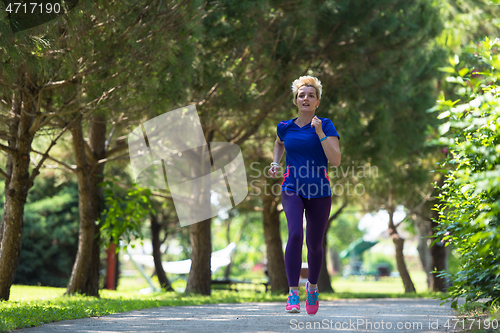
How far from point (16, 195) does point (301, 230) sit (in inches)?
156

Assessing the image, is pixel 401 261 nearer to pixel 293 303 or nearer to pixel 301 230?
pixel 293 303

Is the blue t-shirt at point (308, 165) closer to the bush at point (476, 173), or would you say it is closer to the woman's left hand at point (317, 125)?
the woman's left hand at point (317, 125)

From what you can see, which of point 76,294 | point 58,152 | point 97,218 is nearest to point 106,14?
point 97,218

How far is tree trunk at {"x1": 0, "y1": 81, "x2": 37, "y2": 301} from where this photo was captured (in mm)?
5512

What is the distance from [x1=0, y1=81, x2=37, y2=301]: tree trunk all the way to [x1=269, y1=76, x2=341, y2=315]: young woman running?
357 cm

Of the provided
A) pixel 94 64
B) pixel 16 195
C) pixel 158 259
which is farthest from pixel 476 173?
pixel 158 259

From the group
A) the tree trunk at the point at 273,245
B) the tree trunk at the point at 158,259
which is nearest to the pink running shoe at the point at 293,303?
the tree trunk at the point at 273,245

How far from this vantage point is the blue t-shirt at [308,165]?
3.37 metres

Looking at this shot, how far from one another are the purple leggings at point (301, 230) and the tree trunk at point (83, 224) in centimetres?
485

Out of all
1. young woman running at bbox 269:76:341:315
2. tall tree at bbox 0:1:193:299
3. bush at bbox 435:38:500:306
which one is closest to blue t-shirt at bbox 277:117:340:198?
young woman running at bbox 269:76:341:315

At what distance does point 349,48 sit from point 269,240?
17.3 ft

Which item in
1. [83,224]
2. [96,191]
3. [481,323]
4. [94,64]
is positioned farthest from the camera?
[96,191]

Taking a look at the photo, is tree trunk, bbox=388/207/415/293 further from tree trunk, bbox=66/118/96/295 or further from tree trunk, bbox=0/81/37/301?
tree trunk, bbox=0/81/37/301

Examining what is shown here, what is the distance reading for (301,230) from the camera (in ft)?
10.7
